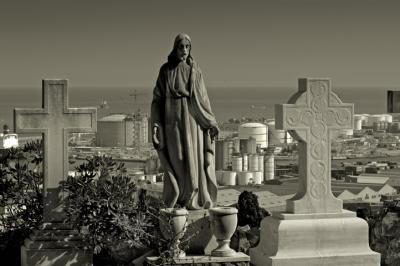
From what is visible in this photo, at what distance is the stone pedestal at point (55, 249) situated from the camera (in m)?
10.2

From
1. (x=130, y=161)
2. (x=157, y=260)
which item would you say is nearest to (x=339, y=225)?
(x=157, y=260)

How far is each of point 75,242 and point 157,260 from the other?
3.62 ft

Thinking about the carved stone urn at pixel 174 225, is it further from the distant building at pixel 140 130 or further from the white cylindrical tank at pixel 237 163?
the distant building at pixel 140 130

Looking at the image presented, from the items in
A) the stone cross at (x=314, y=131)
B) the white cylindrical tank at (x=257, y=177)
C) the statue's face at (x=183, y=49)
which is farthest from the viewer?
the white cylindrical tank at (x=257, y=177)

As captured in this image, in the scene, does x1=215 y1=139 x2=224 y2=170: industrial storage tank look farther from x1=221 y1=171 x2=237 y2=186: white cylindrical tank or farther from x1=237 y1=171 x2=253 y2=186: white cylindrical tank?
x1=221 y1=171 x2=237 y2=186: white cylindrical tank

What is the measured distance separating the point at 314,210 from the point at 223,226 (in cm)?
145

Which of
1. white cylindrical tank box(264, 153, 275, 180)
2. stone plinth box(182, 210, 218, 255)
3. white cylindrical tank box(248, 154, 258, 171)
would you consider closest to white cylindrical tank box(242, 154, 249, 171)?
white cylindrical tank box(248, 154, 258, 171)

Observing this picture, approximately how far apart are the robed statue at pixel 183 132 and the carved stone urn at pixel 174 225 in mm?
621

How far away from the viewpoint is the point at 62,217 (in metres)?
10.4

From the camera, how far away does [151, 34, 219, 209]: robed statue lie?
10273mm

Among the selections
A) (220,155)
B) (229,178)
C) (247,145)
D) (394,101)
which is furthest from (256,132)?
(394,101)

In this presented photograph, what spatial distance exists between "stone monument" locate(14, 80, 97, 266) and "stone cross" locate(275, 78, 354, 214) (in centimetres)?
222

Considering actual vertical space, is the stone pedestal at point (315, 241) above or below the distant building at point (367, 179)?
above

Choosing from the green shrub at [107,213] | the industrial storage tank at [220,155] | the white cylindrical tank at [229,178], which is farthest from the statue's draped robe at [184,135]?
the industrial storage tank at [220,155]
